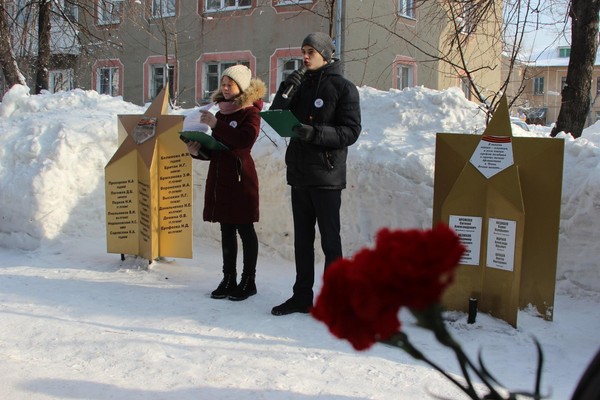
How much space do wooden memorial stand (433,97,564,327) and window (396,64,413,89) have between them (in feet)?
56.4

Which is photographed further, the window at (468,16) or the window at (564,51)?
the window at (564,51)

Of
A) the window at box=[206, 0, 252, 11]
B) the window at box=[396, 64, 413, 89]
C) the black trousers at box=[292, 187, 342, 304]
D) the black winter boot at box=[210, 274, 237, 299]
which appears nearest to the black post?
the black trousers at box=[292, 187, 342, 304]

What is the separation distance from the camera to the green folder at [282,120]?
403 cm

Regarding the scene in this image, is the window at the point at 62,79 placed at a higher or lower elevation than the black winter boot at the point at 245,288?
higher

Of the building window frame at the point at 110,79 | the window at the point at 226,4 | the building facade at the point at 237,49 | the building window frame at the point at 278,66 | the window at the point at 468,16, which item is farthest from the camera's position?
the building window frame at the point at 110,79

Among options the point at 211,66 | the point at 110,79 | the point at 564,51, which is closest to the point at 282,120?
the point at 211,66

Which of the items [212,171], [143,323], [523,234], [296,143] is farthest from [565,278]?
[143,323]

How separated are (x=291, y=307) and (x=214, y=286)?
1.05 metres

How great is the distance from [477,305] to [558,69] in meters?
43.3

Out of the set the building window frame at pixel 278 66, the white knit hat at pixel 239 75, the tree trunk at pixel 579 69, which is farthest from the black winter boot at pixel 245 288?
the building window frame at pixel 278 66

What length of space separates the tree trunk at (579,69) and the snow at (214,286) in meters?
0.75

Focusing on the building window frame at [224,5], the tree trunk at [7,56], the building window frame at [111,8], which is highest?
the building window frame at [224,5]

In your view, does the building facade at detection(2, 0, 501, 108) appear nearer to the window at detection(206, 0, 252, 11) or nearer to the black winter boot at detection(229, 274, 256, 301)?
the window at detection(206, 0, 252, 11)

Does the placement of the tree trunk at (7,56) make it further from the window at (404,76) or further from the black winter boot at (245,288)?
the window at (404,76)
